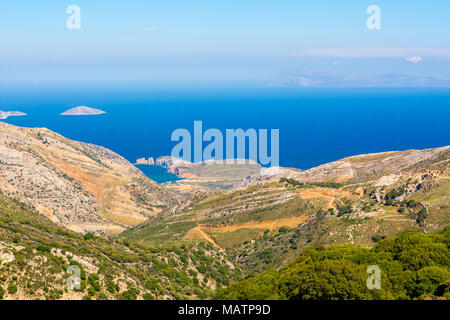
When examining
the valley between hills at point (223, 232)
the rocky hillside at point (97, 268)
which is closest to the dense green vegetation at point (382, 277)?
the valley between hills at point (223, 232)

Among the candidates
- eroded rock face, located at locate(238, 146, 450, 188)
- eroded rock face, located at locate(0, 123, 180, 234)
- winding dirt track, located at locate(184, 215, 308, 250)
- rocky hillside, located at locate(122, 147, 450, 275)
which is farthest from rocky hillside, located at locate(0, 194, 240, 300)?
eroded rock face, located at locate(238, 146, 450, 188)

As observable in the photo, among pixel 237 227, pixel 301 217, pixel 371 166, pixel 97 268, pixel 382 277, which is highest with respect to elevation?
pixel 371 166

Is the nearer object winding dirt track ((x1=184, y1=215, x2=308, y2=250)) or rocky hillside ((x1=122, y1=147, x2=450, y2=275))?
rocky hillside ((x1=122, y1=147, x2=450, y2=275))

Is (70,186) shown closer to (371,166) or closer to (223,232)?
(223,232)

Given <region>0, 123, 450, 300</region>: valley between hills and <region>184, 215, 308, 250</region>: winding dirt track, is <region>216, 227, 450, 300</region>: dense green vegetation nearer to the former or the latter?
<region>0, 123, 450, 300</region>: valley between hills

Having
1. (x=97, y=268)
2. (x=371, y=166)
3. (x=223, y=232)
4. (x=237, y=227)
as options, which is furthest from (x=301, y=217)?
(x=371, y=166)

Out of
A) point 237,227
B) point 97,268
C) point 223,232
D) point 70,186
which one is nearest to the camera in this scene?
point 97,268
